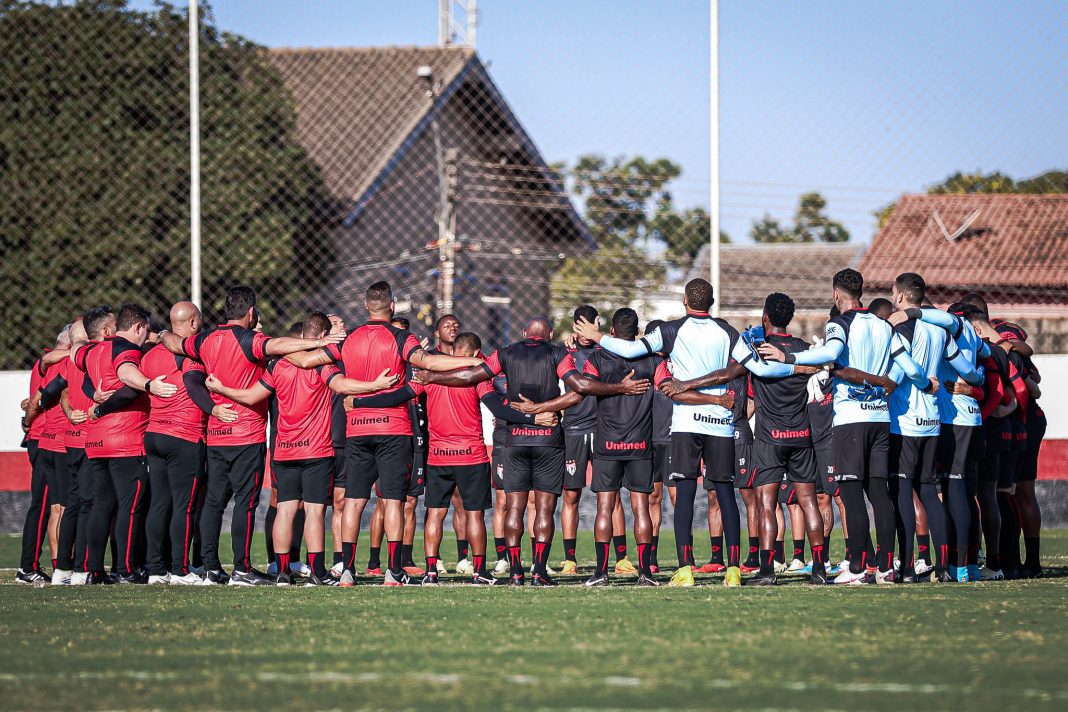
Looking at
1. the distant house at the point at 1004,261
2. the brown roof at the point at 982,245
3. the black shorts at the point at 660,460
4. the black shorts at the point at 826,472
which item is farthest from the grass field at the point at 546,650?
the brown roof at the point at 982,245

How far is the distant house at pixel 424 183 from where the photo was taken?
79.4ft

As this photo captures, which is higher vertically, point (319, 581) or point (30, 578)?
point (319, 581)

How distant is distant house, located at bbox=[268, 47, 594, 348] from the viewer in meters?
24.2

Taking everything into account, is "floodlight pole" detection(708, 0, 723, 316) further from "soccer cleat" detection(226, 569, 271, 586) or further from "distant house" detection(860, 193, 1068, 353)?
"soccer cleat" detection(226, 569, 271, 586)

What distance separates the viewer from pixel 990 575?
11688 millimetres

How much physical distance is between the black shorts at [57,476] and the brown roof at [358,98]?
12209mm

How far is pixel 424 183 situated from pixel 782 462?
18162 millimetres

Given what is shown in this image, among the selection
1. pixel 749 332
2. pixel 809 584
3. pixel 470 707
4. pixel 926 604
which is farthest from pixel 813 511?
pixel 470 707

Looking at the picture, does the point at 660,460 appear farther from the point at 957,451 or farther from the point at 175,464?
the point at 175,464

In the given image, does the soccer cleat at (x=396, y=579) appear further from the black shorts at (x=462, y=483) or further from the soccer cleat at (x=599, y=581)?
the soccer cleat at (x=599, y=581)

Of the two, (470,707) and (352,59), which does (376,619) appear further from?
(352,59)

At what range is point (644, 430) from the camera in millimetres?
11812

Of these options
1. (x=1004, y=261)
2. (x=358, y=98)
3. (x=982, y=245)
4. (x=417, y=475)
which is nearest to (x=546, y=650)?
(x=417, y=475)

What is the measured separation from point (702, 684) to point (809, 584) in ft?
17.0
